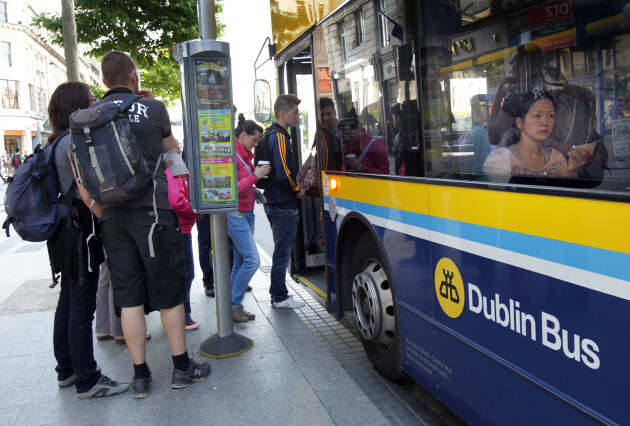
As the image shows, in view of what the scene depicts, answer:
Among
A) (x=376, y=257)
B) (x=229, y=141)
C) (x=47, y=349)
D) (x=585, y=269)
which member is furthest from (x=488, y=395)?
(x=47, y=349)

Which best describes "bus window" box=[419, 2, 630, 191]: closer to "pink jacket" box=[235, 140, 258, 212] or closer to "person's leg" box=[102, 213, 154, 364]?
"person's leg" box=[102, 213, 154, 364]

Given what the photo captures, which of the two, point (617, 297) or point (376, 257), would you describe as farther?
point (376, 257)

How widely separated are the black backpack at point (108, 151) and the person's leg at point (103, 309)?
5.33ft

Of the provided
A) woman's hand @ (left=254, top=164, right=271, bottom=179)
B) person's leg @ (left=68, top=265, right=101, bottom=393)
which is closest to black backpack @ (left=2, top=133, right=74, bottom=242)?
person's leg @ (left=68, top=265, right=101, bottom=393)

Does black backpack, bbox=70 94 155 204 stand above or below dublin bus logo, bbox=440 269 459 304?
above

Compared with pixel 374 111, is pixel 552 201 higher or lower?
lower

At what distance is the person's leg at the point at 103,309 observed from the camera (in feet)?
15.4

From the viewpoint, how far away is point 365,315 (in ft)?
12.5

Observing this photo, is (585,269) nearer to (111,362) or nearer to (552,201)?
(552,201)

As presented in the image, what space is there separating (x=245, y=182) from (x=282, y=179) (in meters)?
0.39

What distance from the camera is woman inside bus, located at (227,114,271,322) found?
4953 mm

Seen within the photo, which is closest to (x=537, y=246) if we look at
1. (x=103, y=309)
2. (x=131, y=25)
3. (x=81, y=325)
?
(x=81, y=325)

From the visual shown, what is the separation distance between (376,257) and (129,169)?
1604mm

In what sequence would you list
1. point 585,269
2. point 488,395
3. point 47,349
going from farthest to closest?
point 47,349 < point 488,395 < point 585,269
